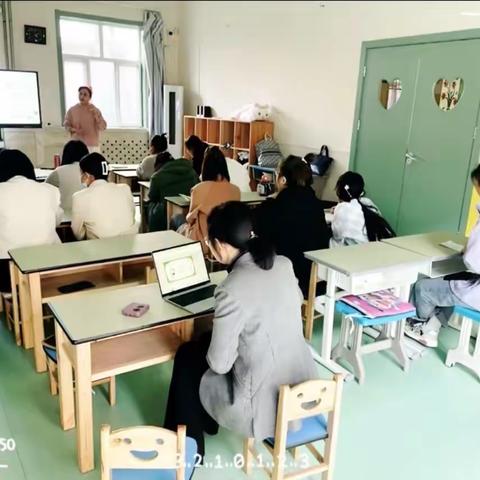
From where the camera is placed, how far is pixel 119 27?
8.43 metres

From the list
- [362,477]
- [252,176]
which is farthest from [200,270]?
[252,176]

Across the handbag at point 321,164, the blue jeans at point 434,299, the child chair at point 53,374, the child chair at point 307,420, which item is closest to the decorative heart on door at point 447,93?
the handbag at point 321,164

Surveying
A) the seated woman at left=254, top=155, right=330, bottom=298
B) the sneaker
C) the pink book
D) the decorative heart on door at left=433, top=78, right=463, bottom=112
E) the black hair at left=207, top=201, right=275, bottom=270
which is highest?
the decorative heart on door at left=433, top=78, right=463, bottom=112

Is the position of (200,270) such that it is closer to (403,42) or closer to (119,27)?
(403,42)

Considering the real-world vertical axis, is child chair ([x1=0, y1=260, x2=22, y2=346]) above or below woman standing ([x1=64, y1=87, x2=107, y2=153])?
below

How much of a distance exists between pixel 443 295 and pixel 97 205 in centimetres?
237

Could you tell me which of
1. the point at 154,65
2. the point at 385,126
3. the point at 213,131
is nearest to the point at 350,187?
the point at 385,126

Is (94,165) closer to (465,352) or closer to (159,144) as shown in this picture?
(159,144)

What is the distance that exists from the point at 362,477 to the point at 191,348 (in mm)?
921

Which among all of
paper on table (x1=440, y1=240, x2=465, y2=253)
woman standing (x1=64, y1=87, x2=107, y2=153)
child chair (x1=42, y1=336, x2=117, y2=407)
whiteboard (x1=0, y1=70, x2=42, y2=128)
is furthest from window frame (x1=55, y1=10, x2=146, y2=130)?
paper on table (x1=440, y1=240, x2=465, y2=253)

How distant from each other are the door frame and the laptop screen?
10.3ft

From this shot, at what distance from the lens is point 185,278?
2332mm

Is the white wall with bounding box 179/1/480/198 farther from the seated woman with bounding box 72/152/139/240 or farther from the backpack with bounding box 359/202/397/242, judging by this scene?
the seated woman with bounding box 72/152/139/240

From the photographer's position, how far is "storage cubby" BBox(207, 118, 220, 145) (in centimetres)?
773
